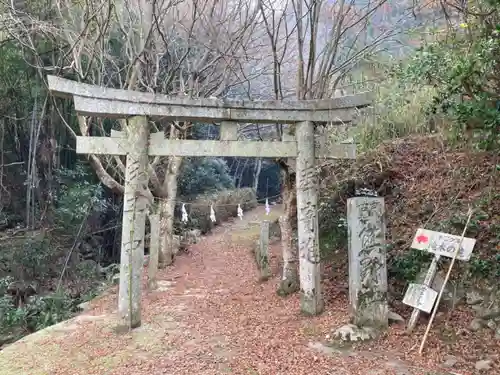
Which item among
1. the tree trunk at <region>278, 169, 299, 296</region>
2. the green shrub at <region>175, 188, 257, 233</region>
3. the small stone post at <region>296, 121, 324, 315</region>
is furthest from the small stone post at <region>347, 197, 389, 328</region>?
the green shrub at <region>175, 188, 257, 233</region>

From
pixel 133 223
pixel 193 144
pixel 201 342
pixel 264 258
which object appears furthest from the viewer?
pixel 264 258

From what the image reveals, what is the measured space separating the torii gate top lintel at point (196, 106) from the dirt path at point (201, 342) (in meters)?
2.33

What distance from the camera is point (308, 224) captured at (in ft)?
16.6

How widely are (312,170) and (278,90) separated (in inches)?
62.3

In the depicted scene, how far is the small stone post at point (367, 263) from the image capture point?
4348mm

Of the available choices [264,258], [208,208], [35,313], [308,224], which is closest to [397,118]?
[308,224]

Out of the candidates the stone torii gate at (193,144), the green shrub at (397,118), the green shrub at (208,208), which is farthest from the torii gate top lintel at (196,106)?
the green shrub at (208,208)

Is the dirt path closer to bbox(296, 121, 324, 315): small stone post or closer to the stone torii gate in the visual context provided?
bbox(296, 121, 324, 315): small stone post

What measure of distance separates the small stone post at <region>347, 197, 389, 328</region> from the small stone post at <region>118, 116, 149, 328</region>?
229cm

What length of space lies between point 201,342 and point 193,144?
2.10m

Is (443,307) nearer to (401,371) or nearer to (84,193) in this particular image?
(401,371)

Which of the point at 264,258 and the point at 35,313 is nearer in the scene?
the point at 264,258

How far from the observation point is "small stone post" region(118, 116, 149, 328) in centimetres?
457

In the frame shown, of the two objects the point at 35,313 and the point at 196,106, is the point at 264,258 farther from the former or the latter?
the point at 35,313
